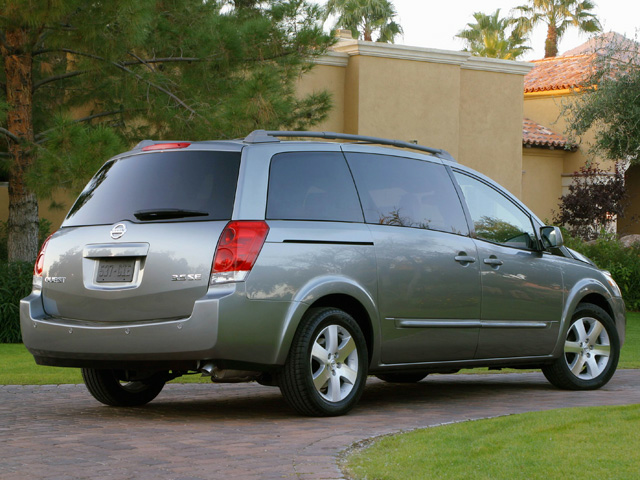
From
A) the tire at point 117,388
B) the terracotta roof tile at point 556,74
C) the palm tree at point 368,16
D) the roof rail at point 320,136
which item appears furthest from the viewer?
the palm tree at point 368,16

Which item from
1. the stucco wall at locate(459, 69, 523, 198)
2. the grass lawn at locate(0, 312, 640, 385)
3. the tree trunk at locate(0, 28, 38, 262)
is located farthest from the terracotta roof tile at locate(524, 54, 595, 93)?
the tree trunk at locate(0, 28, 38, 262)

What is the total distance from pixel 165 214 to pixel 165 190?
0.22m

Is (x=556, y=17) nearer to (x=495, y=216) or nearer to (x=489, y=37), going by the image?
(x=489, y=37)

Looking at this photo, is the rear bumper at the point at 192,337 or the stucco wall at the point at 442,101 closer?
the rear bumper at the point at 192,337

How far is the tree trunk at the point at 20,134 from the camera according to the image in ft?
52.2

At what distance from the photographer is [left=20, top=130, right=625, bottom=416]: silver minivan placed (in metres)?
6.61

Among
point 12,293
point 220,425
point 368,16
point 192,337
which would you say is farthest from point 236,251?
point 368,16

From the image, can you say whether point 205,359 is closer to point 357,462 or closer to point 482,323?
point 357,462

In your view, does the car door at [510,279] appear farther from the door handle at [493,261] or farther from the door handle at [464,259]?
the door handle at [464,259]

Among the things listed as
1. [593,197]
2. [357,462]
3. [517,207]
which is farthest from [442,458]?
[593,197]

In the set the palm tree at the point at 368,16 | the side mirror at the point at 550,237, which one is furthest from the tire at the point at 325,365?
the palm tree at the point at 368,16

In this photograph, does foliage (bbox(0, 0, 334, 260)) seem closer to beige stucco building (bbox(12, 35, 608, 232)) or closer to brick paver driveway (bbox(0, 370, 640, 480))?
brick paver driveway (bbox(0, 370, 640, 480))

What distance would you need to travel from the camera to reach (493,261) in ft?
27.3

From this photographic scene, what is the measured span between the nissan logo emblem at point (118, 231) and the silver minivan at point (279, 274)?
4 cm
